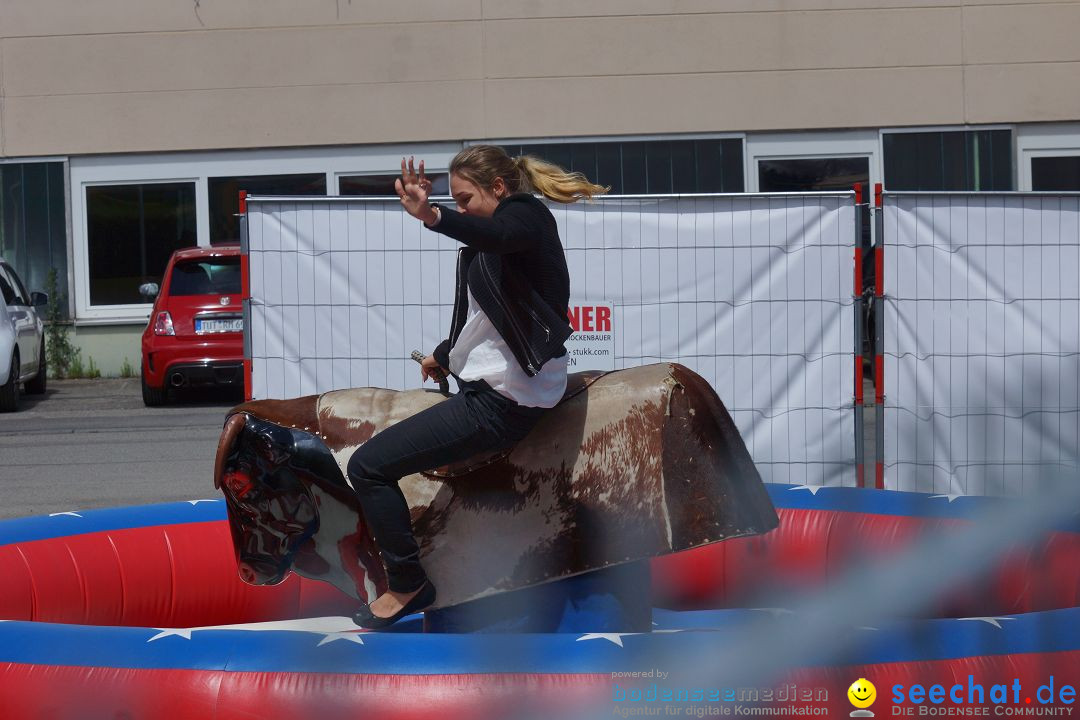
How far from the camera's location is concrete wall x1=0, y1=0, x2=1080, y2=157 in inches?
702

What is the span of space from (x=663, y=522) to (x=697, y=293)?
3288 mm

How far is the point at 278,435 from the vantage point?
431cm

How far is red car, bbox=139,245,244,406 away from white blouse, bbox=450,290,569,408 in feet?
34.2

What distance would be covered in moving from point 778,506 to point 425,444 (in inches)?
86.1

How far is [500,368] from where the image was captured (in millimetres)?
4094

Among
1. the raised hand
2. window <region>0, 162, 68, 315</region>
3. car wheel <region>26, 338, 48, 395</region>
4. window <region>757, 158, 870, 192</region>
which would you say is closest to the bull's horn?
the raised hand

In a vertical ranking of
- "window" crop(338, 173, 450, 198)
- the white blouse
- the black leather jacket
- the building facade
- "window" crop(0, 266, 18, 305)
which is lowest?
the white blouse

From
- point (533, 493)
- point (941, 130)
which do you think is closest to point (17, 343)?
point (533, 493)

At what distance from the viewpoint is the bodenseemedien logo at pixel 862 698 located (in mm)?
3449

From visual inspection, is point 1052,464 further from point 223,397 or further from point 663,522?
point 223,397

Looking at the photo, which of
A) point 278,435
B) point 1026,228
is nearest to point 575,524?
point 278,435

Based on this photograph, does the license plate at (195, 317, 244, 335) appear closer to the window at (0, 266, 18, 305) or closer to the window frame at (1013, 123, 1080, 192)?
the window at (0, 266, 18, 305)

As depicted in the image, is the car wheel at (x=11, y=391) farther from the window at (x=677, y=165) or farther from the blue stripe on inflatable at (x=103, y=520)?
the blue stripe on inflatable at (x=103, y=520)

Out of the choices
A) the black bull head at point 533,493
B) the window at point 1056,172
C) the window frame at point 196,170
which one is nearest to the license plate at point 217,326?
the window frame at point 196,170
